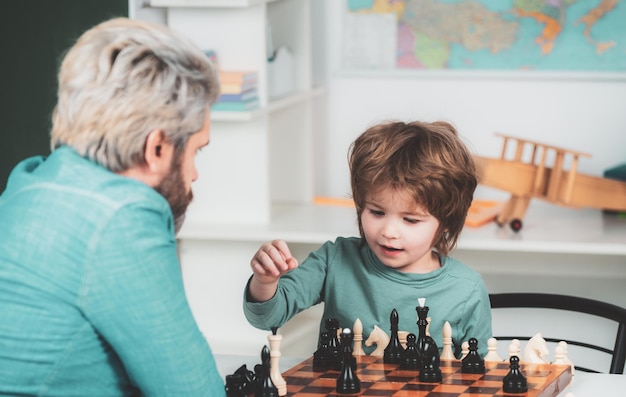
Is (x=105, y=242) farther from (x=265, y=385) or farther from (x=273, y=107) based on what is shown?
(x=273, y=107)

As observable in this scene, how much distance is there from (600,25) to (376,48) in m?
0.83

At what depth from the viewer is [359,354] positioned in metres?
1.91

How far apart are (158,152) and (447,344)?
2.45 feet

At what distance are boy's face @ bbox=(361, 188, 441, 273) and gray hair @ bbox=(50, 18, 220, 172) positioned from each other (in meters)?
0.72

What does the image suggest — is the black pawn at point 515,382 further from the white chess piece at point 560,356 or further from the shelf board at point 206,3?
the shelf board at point 206,3

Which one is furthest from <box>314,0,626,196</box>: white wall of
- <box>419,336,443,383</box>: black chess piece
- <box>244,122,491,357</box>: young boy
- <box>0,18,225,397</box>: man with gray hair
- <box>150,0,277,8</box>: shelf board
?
<box>0,18,225,397</box>: man with gray hair

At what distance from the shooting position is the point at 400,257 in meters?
2.07

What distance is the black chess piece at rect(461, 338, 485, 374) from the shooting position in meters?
1.75

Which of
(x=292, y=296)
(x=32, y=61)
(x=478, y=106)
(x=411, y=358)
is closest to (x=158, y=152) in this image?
(x=411, y=358)

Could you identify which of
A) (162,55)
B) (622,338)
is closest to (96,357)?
(162,55)

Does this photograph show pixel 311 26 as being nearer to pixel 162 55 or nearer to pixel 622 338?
pixel 622 338

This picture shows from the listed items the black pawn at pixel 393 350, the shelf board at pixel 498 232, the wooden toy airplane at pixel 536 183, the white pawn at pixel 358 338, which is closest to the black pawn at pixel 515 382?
the black pawn at pixel 393 350

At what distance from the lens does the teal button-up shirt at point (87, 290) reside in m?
1.30

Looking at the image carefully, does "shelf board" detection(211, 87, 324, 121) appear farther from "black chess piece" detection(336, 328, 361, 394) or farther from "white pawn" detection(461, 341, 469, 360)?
"black chess piece" detection(336, 328, 361, 394)
